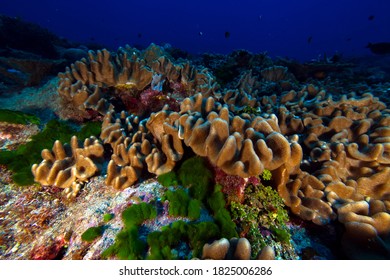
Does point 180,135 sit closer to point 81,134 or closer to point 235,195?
point 235,195

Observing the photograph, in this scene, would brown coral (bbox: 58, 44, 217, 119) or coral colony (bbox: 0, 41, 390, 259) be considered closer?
coral colony (bbox: 0, 41, 390, 259)

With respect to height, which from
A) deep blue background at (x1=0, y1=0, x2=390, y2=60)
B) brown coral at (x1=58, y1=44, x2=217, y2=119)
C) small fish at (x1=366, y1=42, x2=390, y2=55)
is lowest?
brown coral at (x1=58, y1=44, x2=217, y2=119)

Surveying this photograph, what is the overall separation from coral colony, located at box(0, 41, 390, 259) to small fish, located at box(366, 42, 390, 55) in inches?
380

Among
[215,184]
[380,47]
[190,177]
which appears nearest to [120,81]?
[190,177]

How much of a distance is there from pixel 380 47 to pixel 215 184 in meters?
14.0

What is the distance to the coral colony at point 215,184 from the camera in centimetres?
253

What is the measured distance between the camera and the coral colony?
8.30 ft

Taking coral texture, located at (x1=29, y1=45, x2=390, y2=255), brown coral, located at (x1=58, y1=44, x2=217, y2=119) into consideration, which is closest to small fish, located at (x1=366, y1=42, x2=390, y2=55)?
coral texture, located at (x1=29, y1=45, x2=390, y2=255)

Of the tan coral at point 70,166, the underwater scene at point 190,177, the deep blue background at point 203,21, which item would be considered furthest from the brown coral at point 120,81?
the deep blue background at point 203,21

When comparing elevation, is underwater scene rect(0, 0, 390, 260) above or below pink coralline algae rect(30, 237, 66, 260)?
above

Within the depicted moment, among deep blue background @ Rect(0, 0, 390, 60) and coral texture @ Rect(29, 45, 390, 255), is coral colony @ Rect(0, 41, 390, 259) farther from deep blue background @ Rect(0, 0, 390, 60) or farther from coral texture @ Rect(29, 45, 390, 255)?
deep blue background @ Rect(0, 0, 390, 60)

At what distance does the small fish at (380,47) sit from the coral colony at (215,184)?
9649 millimetres

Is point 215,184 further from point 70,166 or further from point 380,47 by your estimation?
point 380,47

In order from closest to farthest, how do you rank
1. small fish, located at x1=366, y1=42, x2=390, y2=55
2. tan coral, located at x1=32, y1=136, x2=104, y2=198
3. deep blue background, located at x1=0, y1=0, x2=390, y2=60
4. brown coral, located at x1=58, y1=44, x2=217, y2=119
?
1. tan coral, located at x1=32, y1=136, x2=104, y2=198
2. brown coral, located at x1=58, y1=44, x2=217, y2=119
3. small fish, located at x1=366, y1=42, x2=390, y2=55
4. deep blue background, located at x1=0, y1=0, x2=390, y2=60
